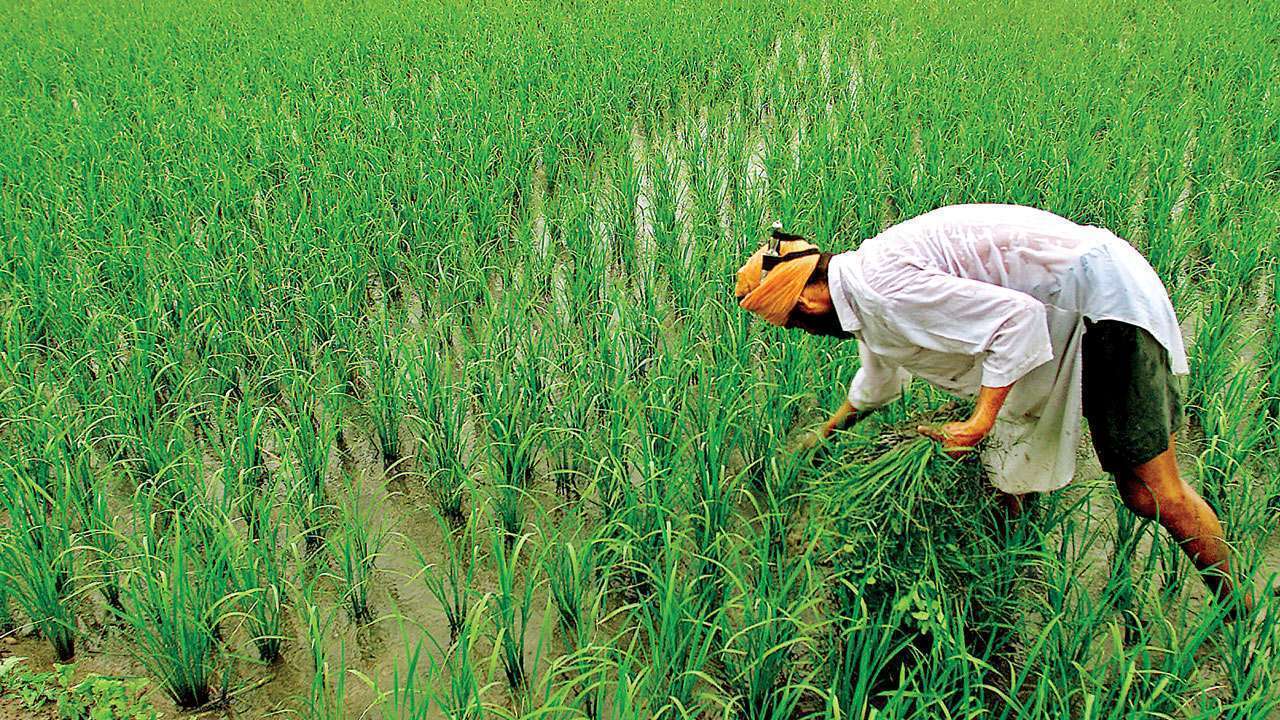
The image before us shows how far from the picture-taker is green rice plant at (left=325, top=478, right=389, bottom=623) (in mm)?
1936

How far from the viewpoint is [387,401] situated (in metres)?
2.47

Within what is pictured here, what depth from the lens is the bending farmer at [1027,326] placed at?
1619 millimetres

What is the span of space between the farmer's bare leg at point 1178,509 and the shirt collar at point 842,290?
69 cm

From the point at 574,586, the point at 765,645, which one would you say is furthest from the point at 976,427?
the point at 574,586

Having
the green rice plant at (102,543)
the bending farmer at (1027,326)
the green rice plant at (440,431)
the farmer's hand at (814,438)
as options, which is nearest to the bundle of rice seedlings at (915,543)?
the bending farmer at (1027,326)

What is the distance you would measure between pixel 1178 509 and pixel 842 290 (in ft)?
2.83

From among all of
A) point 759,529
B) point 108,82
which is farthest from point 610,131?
point 108,82

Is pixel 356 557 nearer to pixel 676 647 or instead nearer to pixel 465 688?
pixel 465 688

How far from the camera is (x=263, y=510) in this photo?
1.94 metres

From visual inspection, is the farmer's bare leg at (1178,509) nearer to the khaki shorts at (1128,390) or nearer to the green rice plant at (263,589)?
the khaki shorts at (1128,390)

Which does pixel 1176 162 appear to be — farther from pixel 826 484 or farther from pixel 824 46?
pixel 824 46

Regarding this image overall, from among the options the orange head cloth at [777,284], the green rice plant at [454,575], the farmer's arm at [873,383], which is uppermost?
the orange head cloth at [777,284]

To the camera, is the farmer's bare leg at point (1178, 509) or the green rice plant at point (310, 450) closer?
the farmer's bare leg at point (1178, 509)

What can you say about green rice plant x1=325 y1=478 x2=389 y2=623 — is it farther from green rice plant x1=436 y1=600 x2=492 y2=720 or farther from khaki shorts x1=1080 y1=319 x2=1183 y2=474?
khaki shorts x1=1080 y1=319 x2=1183 y2=474
